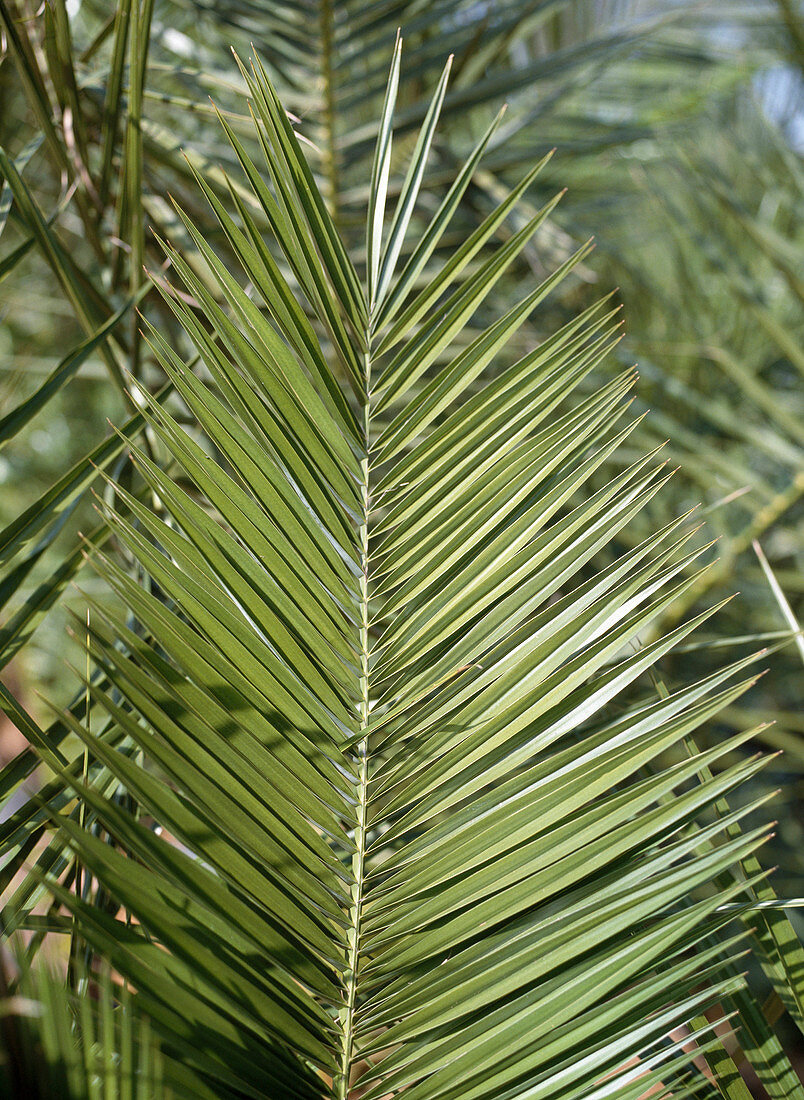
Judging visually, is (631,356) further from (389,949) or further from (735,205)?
(389,949)

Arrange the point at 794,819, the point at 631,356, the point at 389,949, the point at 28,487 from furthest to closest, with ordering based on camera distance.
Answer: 1. the point at 28,487
2. the point at 794,819
3. the point at 631,356
4. the point at 389,949

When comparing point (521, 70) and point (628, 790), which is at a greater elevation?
point (521, 70)

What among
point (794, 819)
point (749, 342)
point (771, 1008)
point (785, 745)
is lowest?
point (794, 819)

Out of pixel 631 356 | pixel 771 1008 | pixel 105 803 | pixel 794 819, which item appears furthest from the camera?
pixel 794 819

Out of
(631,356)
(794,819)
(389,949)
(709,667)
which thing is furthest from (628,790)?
(794,819)
